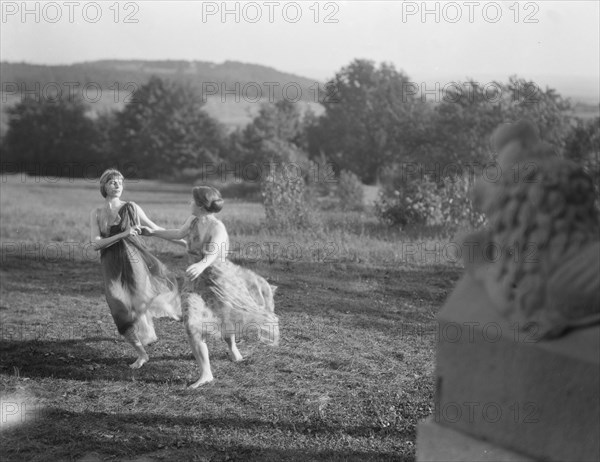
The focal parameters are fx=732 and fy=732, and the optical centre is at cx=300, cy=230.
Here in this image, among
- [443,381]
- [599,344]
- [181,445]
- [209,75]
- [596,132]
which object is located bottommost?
[181,445]

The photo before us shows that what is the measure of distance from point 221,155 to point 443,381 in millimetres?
20332

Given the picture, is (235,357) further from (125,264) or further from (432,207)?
(432,207)

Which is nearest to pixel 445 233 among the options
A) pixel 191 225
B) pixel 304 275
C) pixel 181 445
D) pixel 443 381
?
pixel 304 275

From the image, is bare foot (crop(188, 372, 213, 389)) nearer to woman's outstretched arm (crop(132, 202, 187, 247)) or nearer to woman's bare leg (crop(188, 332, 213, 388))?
woman's bare leg (crop(188, 332, 213, 388))

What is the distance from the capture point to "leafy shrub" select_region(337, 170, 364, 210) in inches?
741

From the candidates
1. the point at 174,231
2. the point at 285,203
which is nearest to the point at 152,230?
the point at 174,231

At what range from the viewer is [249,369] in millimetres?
6961

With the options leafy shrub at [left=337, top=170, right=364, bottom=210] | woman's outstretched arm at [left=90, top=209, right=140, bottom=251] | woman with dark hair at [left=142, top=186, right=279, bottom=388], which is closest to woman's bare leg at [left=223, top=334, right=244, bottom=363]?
woman with dark hair at [left=142, top=186, right=279, bottom=388]

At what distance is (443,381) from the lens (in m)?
3.51

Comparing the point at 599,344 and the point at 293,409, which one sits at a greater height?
the point at 599,344

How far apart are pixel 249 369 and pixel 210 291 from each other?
1031mm

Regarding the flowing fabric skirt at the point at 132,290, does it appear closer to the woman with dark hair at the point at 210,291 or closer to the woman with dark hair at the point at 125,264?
the woman with dark hair at the point at 125,264

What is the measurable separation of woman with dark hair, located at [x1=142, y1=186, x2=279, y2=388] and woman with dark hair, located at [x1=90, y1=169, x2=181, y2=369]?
0.32 metres

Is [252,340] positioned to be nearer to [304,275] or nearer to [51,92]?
[304,275]
